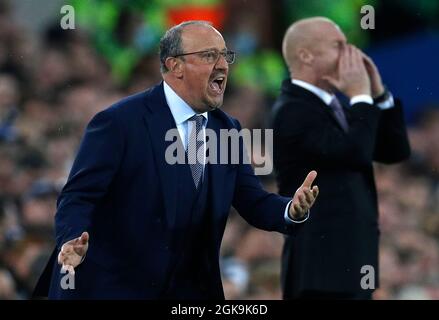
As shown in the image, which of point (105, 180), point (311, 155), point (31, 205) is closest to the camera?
point (105, 180)

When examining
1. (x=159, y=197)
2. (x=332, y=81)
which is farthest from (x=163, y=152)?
(x=332, y=81)

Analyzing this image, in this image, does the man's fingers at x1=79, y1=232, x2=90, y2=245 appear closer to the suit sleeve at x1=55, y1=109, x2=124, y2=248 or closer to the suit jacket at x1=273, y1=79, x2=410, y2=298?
the suit sleeve at x1=55, y1=109, x2=124, y2=248

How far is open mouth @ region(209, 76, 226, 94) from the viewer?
5.19 meters

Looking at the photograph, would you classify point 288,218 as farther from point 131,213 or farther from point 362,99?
point 362,99

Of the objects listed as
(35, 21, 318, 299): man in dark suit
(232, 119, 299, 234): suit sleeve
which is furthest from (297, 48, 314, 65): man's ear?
(35, 21, 318, 299): man in dark suit

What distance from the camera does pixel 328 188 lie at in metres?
6.06

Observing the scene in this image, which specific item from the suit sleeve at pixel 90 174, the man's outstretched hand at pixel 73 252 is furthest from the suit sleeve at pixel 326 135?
the man's outstretched hand at pixel 73 252

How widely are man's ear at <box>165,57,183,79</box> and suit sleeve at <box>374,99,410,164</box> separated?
141 centimetres

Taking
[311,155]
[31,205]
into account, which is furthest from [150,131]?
[31,205]

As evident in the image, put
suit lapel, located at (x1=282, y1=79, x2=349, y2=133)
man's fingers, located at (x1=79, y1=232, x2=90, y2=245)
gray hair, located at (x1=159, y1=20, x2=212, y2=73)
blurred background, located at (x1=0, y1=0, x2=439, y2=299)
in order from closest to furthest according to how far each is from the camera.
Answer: man's fingers, located at (x1=79, y1=232, x2=90, y2=245), gray hair, located at (x1=159, y1=20, x2=212, y2=73), suit lapel, located at (x1=282, y1=79, x2=349, y2=133), blurred background, located at (x1=0, y1=0, x2=439, y2=299)

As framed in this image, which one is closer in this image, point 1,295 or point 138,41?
point 1,295
